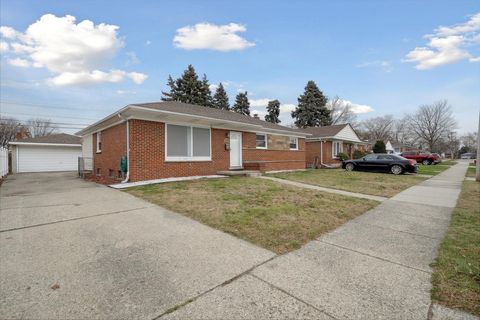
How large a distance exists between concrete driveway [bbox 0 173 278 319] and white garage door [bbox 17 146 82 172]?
1999cm

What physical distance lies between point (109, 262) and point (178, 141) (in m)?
8.57

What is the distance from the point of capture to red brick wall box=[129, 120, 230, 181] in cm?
1000

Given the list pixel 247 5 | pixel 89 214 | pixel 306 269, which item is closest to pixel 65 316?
pixel 306 269

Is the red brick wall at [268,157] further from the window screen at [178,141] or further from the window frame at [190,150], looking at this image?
the window screen at [178,141]

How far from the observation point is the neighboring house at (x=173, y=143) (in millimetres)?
10102

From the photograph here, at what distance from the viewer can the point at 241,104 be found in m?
44.0

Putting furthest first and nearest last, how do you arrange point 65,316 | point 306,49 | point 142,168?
point 306,49, point 142,168, point 65,316

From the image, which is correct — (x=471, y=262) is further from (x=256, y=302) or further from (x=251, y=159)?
(x=251, y=159)

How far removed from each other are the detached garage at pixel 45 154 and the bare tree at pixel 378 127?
6644 centimetres

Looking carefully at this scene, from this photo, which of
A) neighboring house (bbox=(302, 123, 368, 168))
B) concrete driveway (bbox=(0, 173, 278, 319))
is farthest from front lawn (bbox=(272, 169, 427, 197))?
neighboring house (bbox=(302, 123, 368, 168))

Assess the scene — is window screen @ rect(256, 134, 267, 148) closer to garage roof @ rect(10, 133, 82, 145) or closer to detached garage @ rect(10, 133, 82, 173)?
detached garage @ rect(10, 133, 82, 173)

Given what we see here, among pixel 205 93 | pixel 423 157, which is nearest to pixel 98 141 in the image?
pixel 205 93

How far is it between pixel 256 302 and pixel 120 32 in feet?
49.4

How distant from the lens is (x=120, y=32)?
13211 millimetres
